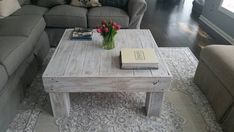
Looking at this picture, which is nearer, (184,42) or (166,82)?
(166,82)

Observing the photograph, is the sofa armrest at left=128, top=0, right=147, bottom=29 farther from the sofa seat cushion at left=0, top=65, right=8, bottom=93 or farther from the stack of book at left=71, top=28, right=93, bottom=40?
the sofa seat cushion at left=0, top=65, right=8, bottom=93

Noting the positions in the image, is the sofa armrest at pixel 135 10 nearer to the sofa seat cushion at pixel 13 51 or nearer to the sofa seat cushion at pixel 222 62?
the sofa seat cushion at pixel 222 62

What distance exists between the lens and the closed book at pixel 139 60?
5.01 ft

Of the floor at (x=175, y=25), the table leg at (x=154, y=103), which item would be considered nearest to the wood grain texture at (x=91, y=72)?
the table leg at (x=154, y=103)

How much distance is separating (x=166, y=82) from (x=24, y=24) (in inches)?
62.4

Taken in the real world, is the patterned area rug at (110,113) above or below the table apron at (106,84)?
below

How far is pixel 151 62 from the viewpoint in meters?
1.53

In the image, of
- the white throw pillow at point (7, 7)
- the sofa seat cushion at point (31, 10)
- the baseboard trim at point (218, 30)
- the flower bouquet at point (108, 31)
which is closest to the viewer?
the flower bouquet at point (108, 31)

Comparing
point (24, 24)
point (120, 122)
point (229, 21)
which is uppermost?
point (24, 24)

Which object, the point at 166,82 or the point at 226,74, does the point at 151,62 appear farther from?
the point at 226,74

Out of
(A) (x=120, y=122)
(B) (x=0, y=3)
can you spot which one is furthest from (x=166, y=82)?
(B) (x=0, y=3)

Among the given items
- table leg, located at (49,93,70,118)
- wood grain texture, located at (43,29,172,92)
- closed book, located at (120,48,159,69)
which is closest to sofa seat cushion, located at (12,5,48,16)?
wood grain texture, located at (43,29,172,92)

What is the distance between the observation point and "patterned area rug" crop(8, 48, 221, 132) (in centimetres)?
162

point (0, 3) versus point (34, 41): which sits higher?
point (0, 3)
